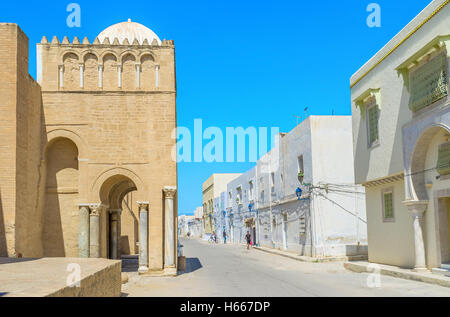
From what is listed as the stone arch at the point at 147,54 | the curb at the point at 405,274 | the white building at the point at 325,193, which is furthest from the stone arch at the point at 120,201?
the white building at the point at 325,193

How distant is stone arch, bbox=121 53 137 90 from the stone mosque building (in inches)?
1.4

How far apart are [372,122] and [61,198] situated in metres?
11.1

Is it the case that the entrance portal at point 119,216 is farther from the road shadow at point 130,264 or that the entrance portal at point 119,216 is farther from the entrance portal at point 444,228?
the entrance portal at point 444,228

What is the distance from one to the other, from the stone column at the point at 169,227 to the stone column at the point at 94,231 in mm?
2214

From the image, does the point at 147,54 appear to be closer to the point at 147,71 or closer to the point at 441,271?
the point at 147,71

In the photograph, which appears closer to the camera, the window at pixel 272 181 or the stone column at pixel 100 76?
the stone column at pixel 100 76

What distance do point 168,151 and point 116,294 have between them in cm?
658

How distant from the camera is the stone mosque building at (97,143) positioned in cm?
1603

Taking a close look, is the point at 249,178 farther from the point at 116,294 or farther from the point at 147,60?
→ the point at 116,294

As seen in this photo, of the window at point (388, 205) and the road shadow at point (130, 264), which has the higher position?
the window at point (388, 205)

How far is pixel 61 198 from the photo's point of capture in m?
16.4

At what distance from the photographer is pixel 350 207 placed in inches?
908

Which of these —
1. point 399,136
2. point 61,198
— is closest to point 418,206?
point 399,136

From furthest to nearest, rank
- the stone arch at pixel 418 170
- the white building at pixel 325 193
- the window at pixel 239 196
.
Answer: the window at pixel 239 196 < the white building at pixel 325 193 < the stone arch at pixel 418 170
